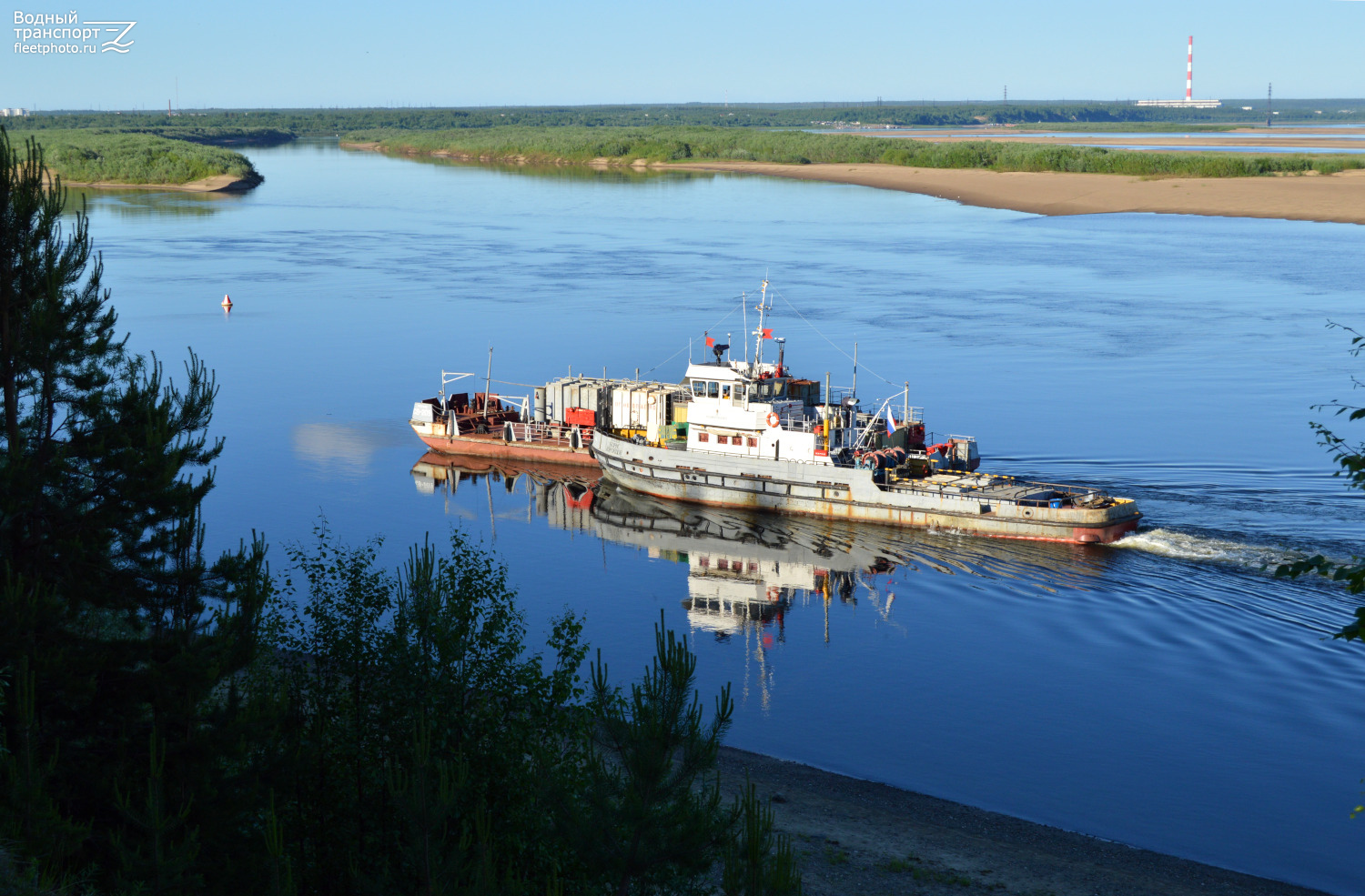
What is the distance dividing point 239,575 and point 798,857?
1196cm

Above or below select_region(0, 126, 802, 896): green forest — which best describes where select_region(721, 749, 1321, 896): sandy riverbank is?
below

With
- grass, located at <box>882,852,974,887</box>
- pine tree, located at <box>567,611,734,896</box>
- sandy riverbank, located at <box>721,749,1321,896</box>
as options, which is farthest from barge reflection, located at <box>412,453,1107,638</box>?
pine tree, located at <box>567,611,734,896</box>

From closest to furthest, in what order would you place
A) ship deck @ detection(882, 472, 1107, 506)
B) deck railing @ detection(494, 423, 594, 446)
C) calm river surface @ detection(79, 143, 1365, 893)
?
calm river surface @ detection(79, 143, 1365, 893) → ship deck @ detection(882, 472, 1107, 506) → deck railing @ detection(494, 423, 594, 446)

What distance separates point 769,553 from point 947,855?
83.3 feet

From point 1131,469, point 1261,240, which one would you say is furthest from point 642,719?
point 1261,240

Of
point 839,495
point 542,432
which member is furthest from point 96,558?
point 542,432

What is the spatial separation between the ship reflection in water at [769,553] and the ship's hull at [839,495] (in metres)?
0.51

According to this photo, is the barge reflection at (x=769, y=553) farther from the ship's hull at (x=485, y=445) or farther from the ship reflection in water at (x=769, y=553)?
the ship's hull at (x=485, y=445)

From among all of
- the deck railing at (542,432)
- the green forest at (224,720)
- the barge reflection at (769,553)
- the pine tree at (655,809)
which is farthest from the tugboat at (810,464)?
the pine tree at (655,809)

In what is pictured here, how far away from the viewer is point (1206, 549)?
150ft

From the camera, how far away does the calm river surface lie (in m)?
33.0

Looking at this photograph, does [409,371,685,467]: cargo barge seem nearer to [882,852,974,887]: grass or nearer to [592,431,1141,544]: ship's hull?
[592,431,1141,544]: ship's hull

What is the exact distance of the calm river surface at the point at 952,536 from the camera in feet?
108

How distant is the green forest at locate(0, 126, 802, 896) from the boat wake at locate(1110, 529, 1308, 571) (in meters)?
30.5
